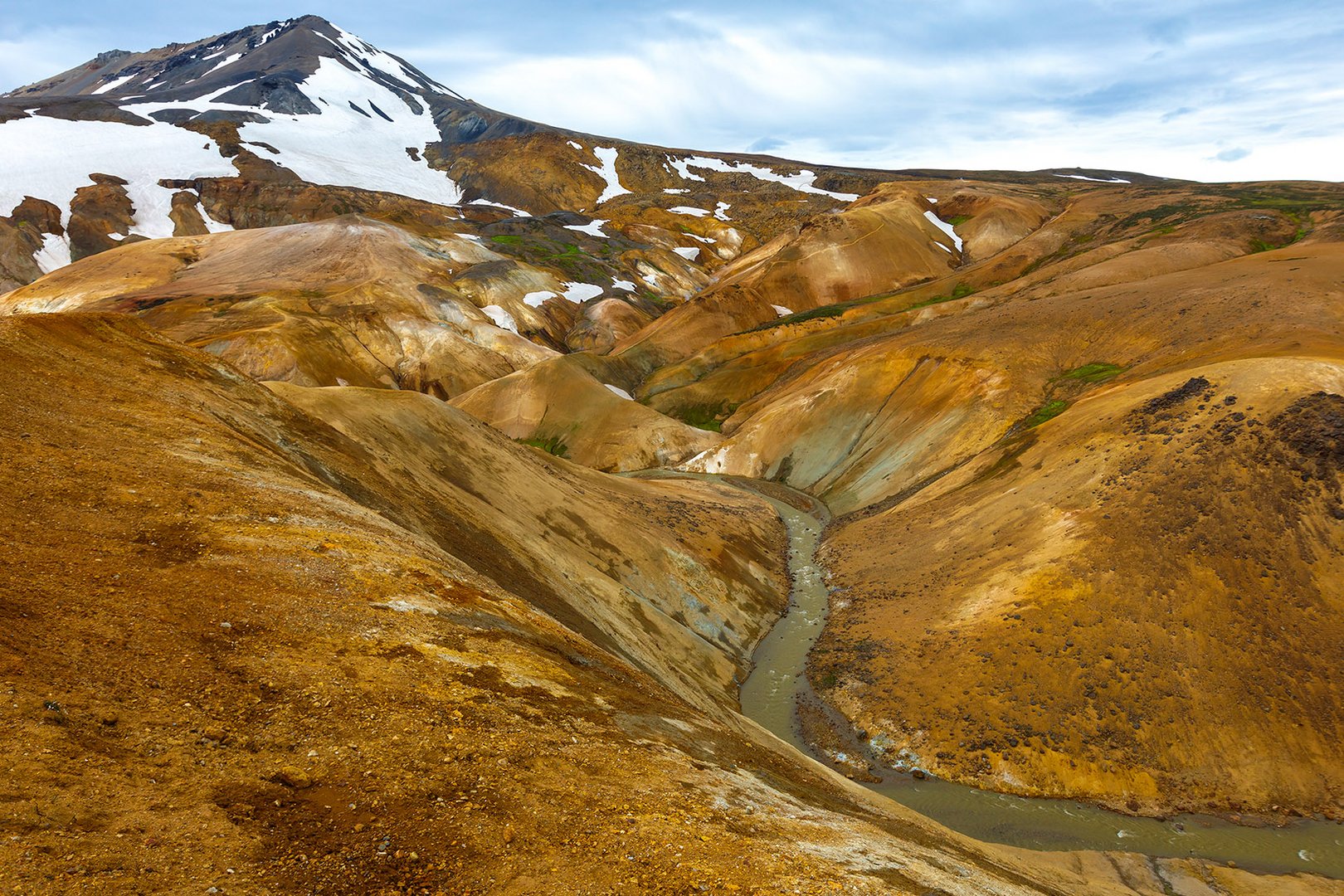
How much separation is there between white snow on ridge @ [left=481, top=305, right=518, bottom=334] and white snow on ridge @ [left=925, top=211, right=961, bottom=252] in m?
90.9

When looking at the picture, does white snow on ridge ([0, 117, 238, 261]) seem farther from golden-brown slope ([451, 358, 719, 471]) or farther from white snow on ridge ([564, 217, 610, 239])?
golden-brown slope ([451, 358, 719, 471])

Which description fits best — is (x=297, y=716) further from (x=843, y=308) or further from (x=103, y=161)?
(x=103, y=161)

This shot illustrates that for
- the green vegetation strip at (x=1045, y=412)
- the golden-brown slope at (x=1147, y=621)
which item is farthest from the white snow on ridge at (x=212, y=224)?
the green vegetation strip at (x=1045, y=412)

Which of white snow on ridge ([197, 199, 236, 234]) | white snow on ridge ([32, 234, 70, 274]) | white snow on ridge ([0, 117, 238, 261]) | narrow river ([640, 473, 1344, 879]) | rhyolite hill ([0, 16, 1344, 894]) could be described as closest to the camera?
rhyolite hill ([0, 16, 1344, 894])

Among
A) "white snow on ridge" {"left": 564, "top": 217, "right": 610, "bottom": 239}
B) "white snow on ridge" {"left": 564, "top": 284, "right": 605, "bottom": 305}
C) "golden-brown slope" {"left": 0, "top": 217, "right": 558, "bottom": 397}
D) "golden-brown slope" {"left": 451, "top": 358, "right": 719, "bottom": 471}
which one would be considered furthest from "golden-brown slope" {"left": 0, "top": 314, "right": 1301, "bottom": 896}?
"white snow on ridge" {"left": 564, "top": 217, "right": 610, "bottom": 239}

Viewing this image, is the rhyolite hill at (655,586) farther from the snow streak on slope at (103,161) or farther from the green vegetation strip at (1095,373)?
the snow streak on slope at (103,161)

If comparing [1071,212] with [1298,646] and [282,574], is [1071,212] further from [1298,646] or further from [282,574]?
[282,574]

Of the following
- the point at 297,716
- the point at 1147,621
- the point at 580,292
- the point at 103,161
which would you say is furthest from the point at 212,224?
the point at 1147,621

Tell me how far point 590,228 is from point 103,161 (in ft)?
333

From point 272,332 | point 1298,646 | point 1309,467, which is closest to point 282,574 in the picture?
point 1298,646

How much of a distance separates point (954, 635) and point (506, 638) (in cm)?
2976

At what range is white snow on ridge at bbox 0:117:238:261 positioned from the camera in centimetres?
13500

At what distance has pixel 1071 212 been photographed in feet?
482

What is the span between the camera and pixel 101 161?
14738 cm
